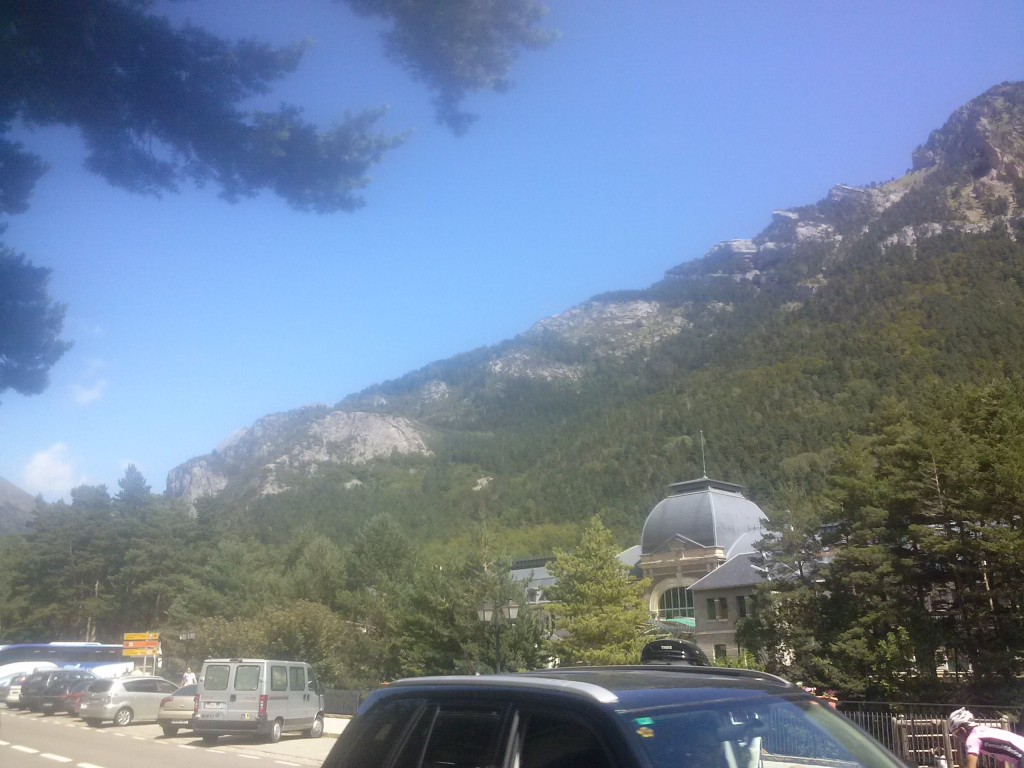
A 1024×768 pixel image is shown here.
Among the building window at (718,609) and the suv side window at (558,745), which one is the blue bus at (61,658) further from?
the suv side window at (558,745)

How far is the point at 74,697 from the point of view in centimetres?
3131

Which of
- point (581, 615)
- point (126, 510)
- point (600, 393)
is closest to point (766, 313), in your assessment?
point (600, 393)

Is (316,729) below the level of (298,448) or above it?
below

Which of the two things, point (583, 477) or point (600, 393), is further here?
point (600, 393)

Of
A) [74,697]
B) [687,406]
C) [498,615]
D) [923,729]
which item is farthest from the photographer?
[687,406]

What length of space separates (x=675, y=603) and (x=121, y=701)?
45131 millimetres

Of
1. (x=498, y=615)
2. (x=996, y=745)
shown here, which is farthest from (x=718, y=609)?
(x=996, y=745)

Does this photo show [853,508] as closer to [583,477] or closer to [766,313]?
[583,477]

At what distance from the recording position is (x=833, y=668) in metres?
26.5

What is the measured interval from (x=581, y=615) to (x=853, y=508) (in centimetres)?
1165

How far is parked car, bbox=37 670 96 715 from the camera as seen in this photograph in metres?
32.7

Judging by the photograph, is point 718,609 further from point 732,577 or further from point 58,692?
point 58,692

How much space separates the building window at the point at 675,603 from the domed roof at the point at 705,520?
138 inches

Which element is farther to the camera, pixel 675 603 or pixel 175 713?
pixel 675 603
